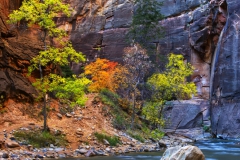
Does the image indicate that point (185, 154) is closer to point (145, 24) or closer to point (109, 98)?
point (109, 98)

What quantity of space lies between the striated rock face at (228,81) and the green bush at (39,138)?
21.4 m

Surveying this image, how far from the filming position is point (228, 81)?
34719mm

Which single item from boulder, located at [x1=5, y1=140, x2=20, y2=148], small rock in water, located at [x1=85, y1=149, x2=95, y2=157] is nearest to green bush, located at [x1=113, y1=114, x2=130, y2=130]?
small rock in water, located at [x1=85, y1=149, x2=95, y2=157]

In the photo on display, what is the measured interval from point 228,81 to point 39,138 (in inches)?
985

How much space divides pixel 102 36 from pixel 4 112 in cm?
3533

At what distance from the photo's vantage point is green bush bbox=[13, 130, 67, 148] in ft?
49.8

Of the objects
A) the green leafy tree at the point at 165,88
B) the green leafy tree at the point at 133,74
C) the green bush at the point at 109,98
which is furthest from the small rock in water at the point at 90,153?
the green leafy tree at the point at 133,74

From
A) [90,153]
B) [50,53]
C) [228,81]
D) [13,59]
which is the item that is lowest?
[90,153]

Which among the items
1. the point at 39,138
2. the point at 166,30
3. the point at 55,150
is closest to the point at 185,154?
the point at 55,150

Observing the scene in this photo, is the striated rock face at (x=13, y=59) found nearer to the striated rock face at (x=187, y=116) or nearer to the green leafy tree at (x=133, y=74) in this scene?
the green leafy tree at (x=133, y=74)

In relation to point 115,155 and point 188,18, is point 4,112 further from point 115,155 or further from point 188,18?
point 188,18

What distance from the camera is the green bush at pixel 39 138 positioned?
15191mm

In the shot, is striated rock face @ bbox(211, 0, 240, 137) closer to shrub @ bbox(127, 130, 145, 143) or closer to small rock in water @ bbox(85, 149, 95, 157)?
shrub @ bbox(127, 130, 145, 143)

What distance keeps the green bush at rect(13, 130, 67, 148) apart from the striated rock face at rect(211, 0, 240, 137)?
21.4 m
